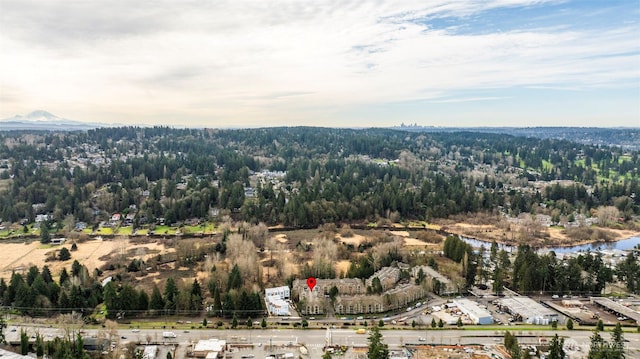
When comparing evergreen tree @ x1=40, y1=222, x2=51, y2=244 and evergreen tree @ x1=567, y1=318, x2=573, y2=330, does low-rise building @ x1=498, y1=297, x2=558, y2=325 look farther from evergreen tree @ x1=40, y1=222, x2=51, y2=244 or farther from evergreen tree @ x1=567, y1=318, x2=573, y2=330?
evergreen tree @ x1=40, y1=222, x2=51, y2=244

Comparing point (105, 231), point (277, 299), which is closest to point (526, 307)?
point (277, 299)

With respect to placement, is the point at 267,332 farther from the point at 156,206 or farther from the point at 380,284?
the point at 156,206

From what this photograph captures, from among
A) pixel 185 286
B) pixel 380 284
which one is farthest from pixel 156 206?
pixel 380 284

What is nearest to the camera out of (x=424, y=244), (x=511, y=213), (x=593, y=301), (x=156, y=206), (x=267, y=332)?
(x=267, y=332)

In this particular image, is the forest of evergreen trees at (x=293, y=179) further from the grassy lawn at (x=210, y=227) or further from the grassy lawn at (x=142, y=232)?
the grassy lawn at (x=210, y=227)

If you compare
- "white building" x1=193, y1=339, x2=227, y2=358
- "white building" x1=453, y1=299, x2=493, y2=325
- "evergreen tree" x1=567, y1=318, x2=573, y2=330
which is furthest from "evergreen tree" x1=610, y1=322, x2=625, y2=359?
"white building" x1=193, y1=339, x2=227, y2=358

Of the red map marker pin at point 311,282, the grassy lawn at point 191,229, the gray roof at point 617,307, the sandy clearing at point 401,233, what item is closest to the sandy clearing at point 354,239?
the sandy clearing at point 401,233
